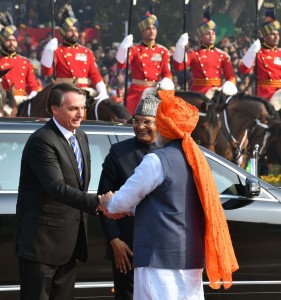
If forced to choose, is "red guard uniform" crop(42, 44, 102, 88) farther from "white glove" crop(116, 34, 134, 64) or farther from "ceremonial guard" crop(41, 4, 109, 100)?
"white glove" crop(116, 34, 134, 64)

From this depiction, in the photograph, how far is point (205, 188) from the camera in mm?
6051

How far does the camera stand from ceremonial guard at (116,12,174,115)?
18.2 m

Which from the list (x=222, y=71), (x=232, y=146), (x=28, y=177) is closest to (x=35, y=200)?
(x=28, y=177)

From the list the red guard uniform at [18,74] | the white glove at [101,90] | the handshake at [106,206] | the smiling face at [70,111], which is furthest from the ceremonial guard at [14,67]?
the handshake at [106,206]

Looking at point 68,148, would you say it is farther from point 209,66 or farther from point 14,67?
point 209,66

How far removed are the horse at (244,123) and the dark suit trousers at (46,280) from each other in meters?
9.10

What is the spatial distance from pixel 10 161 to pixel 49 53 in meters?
9.36

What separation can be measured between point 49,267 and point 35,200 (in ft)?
1.26

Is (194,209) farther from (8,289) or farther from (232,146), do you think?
(232,146)

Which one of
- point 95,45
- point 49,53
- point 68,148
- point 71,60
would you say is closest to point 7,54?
point 49,53

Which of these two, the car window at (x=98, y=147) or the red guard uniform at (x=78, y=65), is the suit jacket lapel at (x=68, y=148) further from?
the red guard uniform at (x=78, y=65)

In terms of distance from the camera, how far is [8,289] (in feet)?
25.9

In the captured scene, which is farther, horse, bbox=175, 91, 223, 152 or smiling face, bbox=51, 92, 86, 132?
horse, bbox=175, 91, 223, 152

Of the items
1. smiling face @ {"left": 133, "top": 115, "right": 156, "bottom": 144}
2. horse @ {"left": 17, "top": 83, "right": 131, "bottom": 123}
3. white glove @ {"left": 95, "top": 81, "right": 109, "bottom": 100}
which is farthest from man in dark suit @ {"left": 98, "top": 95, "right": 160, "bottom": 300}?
white glove @ {"left": 95, "top": 81, "right": 109, "bottom": 100}
